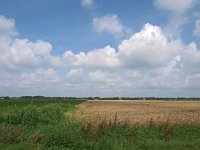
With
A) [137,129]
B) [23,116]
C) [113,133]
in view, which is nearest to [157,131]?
[137,129]

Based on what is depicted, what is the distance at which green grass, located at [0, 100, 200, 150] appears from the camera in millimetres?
18141

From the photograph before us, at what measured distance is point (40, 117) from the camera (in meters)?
30.8

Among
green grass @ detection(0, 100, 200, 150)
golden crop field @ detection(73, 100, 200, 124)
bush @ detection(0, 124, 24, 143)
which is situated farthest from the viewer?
golden crop field @ detection(73, 100, 200, 124)

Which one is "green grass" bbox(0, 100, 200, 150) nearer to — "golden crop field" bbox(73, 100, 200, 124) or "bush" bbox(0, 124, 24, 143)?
"bush" bbox(0, 124, 24, 143)

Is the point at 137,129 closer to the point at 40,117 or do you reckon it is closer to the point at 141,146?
the point at 141,146

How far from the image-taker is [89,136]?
72.8ft

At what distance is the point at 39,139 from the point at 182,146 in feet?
23.5

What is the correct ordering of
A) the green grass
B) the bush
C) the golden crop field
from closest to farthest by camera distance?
1. the green grass
2. the bush
3. the golden crop field

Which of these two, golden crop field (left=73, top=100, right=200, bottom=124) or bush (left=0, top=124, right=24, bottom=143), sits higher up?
golden crop field (left=73, top=100, right=200, bottom=124)

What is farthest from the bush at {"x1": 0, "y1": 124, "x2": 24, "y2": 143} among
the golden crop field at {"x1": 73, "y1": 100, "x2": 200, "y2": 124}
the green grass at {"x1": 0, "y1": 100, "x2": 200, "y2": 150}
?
the golden crop field at {"x1": 73, "y1": 100, "x2": 200, "y2": 124}

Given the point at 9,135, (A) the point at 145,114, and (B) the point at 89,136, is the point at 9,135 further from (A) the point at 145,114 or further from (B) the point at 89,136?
(A) the point at 145,114

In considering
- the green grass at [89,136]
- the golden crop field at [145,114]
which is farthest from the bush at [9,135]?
the golden crop field at [145,114]

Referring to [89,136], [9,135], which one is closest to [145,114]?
[89,136]

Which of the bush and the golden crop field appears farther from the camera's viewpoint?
the golden crop field
